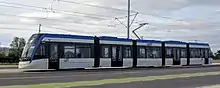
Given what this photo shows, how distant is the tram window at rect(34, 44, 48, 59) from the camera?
3022 centimetres

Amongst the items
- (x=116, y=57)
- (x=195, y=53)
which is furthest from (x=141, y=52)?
(x=195, y=53)

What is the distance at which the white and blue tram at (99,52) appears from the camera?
30.5m

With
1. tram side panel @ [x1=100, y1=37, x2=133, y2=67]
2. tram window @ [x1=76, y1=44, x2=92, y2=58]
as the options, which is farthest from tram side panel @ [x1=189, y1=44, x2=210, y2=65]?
tram window @ [x1=76, y1=44, x2=92, y2=58]

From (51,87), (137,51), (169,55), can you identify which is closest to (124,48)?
(137,51)

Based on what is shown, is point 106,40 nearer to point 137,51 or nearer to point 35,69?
point 137,51

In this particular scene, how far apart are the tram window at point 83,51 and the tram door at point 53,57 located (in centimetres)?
212

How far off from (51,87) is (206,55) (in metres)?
35.7

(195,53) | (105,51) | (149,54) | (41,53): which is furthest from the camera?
(195,53)

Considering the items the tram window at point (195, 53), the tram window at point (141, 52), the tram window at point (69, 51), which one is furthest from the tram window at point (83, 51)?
the tram window at point (195, 53)

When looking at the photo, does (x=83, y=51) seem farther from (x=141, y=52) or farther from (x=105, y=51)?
(x=141, y=52)

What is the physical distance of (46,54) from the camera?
30.6 m

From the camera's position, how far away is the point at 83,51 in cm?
3353

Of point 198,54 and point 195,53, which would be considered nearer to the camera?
point 195,53

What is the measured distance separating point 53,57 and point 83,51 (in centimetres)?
323
